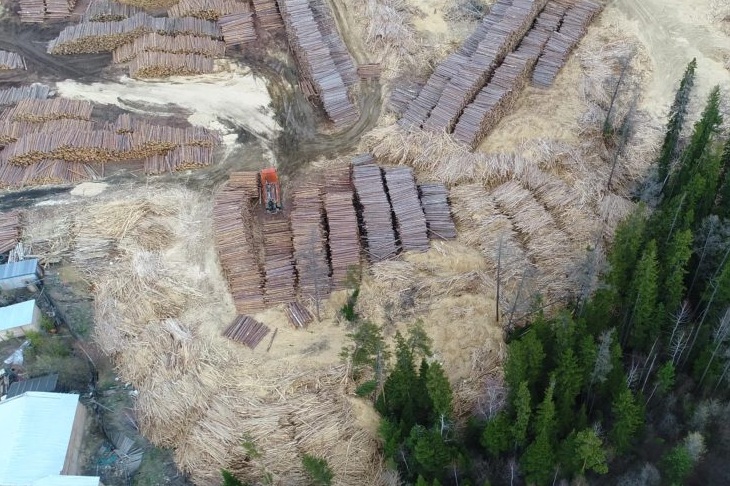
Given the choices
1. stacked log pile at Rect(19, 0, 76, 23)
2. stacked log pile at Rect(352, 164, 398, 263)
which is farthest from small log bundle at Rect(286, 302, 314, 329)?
stacked log pile at Rect(19, 0, 76, 23)

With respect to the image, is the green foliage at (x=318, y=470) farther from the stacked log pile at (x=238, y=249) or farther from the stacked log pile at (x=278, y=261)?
the stacked log pile at (x=238, y=249)

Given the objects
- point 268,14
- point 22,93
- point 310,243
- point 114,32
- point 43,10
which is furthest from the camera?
point 43,10

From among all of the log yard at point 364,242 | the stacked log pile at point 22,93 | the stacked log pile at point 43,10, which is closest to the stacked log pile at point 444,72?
the log yard at point 364,242

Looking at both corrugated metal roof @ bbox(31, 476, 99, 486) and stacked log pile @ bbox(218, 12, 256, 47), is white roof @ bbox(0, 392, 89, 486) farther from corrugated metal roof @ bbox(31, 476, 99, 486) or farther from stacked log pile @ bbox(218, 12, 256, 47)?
stacked log pile @ bbox(218, 12, 256, 47)

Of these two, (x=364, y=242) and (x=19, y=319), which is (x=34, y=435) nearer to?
(x=19, y=319)

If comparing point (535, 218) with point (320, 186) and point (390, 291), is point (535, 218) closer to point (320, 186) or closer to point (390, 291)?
point (390, 291)

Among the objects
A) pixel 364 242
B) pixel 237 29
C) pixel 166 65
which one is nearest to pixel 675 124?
pixel 364 242
